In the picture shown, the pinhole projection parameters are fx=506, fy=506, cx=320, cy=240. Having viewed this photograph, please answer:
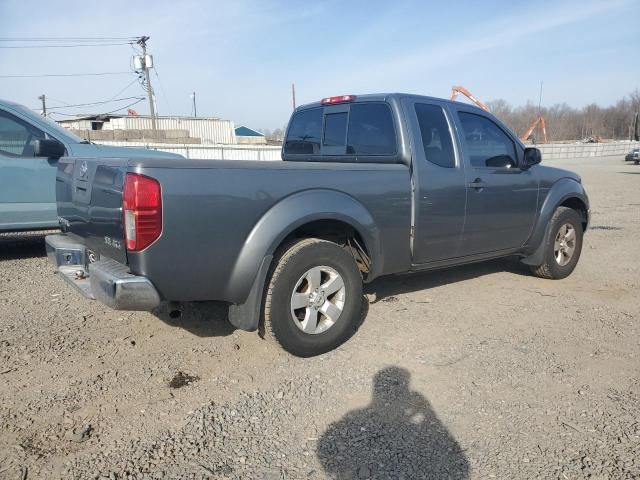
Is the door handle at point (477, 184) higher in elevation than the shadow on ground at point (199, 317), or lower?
higher

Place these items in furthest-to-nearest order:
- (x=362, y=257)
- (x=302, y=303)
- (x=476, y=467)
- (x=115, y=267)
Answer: (x=362, y=257) → (x=302, y=303) → (x=115, y=267) → (x=476, y=467)

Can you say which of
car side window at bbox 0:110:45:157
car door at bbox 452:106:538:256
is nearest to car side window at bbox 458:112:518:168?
car door at bbox 452:106:538:256

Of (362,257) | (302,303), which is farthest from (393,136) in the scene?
(302,303)

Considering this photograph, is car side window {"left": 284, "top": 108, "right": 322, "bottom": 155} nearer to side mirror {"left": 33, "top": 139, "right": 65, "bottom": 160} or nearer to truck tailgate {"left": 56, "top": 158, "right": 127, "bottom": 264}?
truck tailgate {"left": 56, "top": 158, "right": 127, "bottom": 264}

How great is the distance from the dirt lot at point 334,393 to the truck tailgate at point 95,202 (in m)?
0.86

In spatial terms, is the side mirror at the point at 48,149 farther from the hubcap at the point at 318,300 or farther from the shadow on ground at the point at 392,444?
the shadow on ground at the point at 392,444

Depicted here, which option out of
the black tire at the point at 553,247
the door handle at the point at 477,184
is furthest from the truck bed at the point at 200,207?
the black tire at the point at 553,247

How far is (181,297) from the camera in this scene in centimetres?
315

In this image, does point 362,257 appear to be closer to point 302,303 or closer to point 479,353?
point 302,303

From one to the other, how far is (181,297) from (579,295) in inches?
160

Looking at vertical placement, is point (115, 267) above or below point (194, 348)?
above

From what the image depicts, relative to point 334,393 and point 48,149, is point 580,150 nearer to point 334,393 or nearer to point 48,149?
point 48,149

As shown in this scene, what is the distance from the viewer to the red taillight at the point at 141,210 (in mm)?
2846

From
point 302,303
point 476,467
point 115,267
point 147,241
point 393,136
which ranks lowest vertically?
point 476,467
